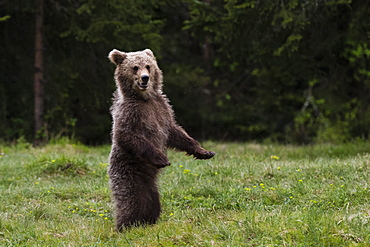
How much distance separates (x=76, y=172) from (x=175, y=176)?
1.88 meters

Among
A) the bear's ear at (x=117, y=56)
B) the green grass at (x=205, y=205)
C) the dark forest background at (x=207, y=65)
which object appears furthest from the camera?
the dark forest background at (x=207, y=65)

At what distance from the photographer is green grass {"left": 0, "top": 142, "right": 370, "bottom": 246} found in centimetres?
464

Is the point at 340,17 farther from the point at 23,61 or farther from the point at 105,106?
the point at 23,61

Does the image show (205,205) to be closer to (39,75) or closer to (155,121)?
(155,121)

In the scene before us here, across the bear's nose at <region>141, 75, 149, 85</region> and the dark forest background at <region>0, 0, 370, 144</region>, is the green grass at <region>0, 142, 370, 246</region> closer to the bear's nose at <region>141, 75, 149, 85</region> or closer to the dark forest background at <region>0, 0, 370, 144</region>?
the bear's nose at <region>141, 75, 149, 85</region>

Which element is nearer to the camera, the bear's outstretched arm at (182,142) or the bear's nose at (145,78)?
the bear's nose at (145,78)

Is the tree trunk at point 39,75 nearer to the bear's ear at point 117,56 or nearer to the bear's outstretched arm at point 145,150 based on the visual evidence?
the bear's ear at point 117,56

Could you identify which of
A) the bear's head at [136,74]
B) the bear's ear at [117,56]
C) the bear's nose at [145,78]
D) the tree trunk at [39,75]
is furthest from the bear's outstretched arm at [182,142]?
the tree trunk at [39,75]

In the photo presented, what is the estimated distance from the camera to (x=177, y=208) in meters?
6.64

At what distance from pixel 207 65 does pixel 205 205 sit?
44.1 feet

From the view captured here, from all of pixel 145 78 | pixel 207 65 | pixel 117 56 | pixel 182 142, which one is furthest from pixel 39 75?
pixel 145 78

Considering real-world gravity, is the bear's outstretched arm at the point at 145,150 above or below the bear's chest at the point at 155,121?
below

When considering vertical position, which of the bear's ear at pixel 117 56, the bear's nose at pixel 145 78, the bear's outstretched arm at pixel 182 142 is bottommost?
the bear's outstretched arm at pixel 182 142

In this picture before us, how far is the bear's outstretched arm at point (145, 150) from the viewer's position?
5.23m
